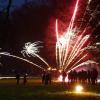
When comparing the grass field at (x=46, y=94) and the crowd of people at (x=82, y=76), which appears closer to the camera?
the grass field at (x=46, y=94)

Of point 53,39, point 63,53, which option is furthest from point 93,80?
point 53,39

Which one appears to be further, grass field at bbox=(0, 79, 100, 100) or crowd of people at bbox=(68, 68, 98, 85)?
crowd of people at bbox=(68, 68, 98, 85)

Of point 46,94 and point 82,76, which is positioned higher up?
point 82,76

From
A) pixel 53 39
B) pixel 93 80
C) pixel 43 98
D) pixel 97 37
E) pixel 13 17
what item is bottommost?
pixel 43 98

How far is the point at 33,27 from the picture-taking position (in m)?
112

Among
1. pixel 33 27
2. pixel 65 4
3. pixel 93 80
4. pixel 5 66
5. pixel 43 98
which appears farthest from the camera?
pixel 33 27

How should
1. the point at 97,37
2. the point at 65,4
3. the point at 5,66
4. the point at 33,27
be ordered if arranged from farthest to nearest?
the point at 33,27
the point at 5,66
the point at 65,4
the point at 97,37

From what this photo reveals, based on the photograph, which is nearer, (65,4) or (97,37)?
(97,37)

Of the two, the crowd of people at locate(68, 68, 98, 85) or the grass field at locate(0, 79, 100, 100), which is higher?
the crowd of people at locate(68, 68, 98, 85)

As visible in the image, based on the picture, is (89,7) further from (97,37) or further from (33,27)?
(33,27)

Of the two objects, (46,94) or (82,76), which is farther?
(82,76)

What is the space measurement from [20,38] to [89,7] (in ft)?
188

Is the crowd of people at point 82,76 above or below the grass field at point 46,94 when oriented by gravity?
above

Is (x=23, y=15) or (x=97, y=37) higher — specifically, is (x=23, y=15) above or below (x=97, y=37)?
above
